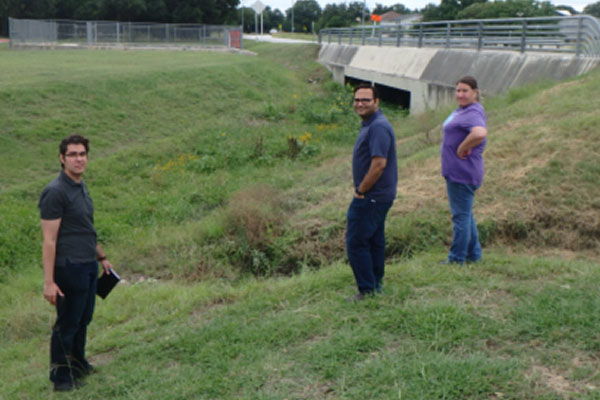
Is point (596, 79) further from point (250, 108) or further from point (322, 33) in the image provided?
point (322, 33)

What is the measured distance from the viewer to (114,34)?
41.0 metres

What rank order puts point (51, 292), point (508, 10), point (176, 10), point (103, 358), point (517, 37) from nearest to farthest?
point (51, 292)
point (103, 358)
point (517, 37)
point (508, 10)
point (176, 10)

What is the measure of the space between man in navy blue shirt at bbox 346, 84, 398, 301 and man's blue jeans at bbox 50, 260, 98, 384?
201 cm

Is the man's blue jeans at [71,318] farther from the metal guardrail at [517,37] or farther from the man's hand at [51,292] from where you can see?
the metal guardrail at [517,37]

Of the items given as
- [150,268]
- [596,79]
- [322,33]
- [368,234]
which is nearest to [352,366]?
[368,234]

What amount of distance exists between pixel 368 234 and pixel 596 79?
8210 millimetres

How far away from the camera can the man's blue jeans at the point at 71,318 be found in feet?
13.4

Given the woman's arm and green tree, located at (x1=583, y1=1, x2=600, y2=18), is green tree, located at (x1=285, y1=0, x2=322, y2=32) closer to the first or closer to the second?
green tree, located at (x1=583, y1=1, x2=600, y2=18)

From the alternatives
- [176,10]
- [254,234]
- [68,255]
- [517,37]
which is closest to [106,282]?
[68,255]

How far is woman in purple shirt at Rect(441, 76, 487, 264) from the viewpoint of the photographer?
17.1ft

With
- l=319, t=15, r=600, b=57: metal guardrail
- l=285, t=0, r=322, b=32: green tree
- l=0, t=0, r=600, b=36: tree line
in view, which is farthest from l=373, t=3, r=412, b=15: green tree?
l=319, t=15, r=600, b=57: metal guardrail

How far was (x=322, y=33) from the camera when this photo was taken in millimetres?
35531

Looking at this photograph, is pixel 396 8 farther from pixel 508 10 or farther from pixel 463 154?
pixel 463 154

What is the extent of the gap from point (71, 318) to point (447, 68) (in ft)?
46.7
